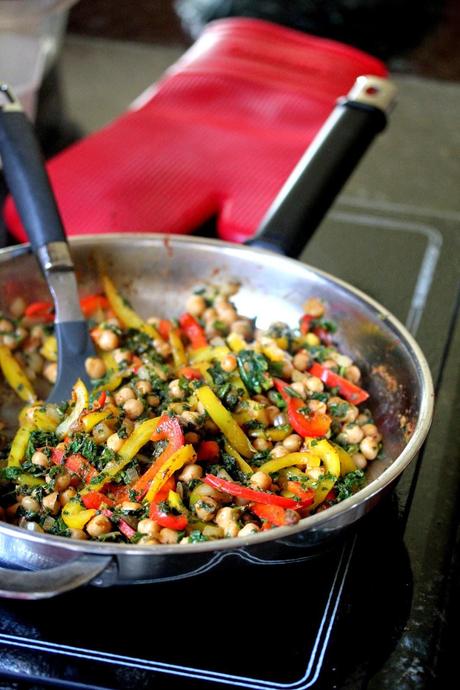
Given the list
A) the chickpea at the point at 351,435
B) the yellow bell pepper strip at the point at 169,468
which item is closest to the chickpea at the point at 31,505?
the yellow bell pepper strip at the point at 169,468

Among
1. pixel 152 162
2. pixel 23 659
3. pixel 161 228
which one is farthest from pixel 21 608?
pixel 152 162

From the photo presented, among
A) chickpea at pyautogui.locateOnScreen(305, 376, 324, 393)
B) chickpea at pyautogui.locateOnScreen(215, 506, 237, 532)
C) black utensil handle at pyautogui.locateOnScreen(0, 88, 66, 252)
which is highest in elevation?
black utensil handle at pyautogui.locateOnScreen(0, 88, 66, 252)

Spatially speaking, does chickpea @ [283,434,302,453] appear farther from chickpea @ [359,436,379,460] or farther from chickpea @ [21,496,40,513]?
chickpea @ [21,496,40,513]

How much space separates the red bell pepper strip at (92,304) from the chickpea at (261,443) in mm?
340

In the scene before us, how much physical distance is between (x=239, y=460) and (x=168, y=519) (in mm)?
129

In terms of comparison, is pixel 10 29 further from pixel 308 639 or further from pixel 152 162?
pixel 308 639

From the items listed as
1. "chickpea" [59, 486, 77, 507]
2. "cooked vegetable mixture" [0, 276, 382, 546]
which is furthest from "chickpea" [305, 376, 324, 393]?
"chickpea" [59, 486, 77, 507]

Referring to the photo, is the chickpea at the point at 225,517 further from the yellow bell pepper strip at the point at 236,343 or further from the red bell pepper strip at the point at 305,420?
the yellow bell pepper strip at the point at 236,343

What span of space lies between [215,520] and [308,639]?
13 cm

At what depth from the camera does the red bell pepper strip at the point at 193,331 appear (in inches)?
45.1

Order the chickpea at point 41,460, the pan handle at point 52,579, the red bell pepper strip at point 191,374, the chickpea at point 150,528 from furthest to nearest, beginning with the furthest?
the red bell pepper strip at point 191,374 < the chickpea at point 41,460 < the chickpea at point 150,528 < the pan handle at point 52,579

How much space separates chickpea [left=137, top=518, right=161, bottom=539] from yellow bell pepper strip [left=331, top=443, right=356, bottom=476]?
0.22m

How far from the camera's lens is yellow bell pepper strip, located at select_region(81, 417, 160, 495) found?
2.83 ft

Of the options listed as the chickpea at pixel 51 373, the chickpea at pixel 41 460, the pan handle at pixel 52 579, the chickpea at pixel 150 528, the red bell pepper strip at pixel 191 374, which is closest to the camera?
the pan handle at pixel 52 579
